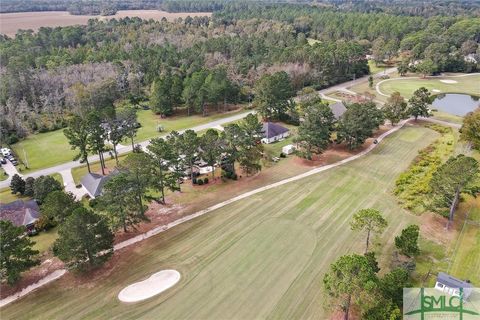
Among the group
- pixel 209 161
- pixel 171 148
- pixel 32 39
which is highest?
pixel 32 39

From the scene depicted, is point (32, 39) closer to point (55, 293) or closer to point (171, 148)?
point (171, 148)

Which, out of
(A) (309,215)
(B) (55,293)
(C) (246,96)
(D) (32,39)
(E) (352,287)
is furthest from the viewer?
(D) (32,39)

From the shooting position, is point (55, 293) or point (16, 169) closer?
point (55, 293)

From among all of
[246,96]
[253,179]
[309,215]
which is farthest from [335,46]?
[309,215]

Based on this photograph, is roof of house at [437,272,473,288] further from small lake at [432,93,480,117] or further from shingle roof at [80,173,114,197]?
small lake at [432,93,480,117]

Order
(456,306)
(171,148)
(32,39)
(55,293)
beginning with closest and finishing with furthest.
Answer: (456,306) < (55,293) < (171,148) < (32,39)

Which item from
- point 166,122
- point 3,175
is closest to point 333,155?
point 166,122

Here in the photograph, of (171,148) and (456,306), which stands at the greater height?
(171,148)
